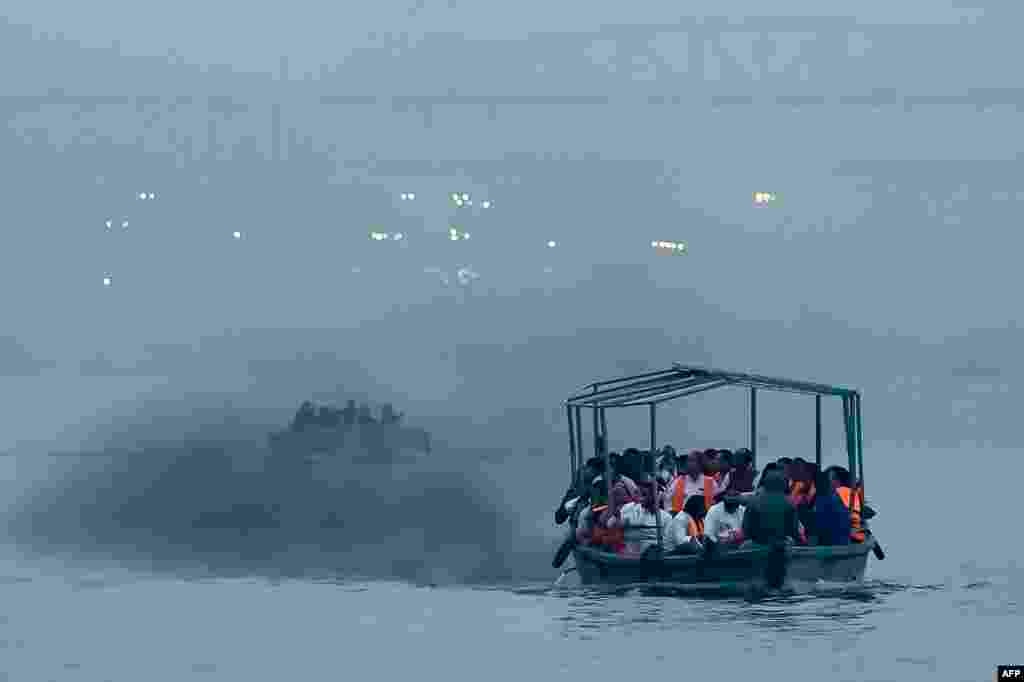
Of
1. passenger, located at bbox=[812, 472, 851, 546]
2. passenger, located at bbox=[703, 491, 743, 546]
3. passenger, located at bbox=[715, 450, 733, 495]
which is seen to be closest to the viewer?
passenger, located at bbox=[703, 491, 743, 546]

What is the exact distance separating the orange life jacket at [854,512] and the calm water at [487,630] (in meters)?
1.00

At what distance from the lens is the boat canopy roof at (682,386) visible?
1177 inches

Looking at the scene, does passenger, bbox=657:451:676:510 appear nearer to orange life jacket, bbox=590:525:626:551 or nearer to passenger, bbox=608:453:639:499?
passenger, bbox=608:453:639:499

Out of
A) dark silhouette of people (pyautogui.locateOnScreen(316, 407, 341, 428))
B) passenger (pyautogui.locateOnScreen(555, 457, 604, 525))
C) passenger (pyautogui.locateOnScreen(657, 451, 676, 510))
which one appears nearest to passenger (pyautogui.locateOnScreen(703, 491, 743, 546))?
passenger (pyautogui.locateOnScreen(657, 451, 676, 510))

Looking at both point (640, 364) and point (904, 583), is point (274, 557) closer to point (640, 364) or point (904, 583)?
point (904, 583)

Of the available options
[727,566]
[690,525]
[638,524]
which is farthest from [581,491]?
[727,566]

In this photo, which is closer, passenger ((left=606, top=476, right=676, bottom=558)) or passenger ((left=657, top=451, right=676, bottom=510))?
passenger ((left=606, top=476, right=676, bottom=558))

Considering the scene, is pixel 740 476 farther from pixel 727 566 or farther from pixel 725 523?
pixel 727 566

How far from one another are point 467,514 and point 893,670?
2562 centimetres

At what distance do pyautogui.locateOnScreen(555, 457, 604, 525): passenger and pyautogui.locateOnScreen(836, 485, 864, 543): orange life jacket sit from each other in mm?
4072

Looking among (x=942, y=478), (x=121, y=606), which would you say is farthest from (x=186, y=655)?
(x=942, y=478)

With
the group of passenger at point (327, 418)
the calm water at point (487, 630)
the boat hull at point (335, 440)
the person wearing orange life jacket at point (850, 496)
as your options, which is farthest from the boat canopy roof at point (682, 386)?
the group of passenger at point (327, 418)

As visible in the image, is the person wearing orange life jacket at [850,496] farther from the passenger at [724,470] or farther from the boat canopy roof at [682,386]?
the passenger at [724,470]

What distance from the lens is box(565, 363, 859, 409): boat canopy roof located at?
98.1 ft
